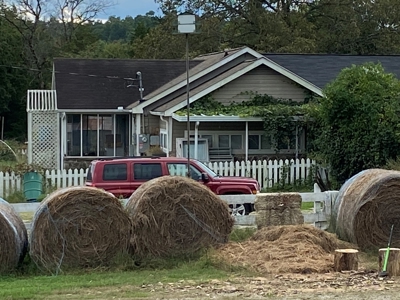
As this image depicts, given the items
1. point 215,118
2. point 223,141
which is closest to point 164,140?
point 223,141

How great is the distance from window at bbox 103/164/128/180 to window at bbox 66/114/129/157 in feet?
44.6

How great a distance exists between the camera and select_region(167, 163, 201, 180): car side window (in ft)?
56.2

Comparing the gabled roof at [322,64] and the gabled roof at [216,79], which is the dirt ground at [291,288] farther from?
the gabled roof at [322,64]

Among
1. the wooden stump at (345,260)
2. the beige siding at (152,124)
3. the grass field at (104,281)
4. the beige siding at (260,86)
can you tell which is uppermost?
the beige siding at (260,86)

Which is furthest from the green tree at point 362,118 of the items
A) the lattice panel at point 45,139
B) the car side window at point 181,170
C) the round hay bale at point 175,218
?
the lattice panel at point 45,139

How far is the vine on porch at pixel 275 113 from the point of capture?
24828 mm

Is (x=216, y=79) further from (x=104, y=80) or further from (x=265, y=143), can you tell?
(x=104, y=80)

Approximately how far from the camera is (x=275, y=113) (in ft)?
81.5

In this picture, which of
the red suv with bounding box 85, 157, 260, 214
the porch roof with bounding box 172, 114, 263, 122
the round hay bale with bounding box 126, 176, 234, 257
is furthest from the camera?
the porch roof with bounding box 172, 114, 263, 122

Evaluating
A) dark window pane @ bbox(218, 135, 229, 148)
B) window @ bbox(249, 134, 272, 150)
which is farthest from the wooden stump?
window @ bbox(249, 134, 272, 150)

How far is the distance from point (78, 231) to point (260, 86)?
1619 centimetres

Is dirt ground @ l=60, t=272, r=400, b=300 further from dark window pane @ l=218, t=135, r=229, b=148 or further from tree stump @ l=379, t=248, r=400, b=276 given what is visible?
dark window pane @ l=218, t=135, r=229, b=148

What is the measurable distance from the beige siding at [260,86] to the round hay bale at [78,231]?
15.2m

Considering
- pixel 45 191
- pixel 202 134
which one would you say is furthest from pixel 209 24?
pixel 45 191
